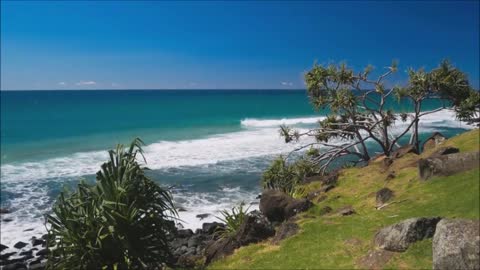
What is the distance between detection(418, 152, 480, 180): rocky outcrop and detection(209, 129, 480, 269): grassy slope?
319 millimetres

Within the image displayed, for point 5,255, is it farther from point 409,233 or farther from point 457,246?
point 457,246

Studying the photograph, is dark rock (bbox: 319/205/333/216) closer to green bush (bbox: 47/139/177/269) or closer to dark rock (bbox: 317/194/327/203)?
dark rock (bbox: 317/194/327/203)

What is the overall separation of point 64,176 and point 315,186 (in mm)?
19236

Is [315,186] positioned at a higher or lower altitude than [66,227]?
lower

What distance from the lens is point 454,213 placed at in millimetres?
12195

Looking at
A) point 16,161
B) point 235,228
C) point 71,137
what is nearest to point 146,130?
point 71,137

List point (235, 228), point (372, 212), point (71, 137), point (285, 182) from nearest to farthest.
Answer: point (372, 212)
point (235, 228)
point (285, 182)
point (71, 137)

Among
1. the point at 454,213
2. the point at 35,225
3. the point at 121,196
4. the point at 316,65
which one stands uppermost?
the point at 316,65

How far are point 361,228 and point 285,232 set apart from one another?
2.54 meters

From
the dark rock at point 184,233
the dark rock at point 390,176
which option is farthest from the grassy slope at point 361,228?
the dark rock at point 184,233

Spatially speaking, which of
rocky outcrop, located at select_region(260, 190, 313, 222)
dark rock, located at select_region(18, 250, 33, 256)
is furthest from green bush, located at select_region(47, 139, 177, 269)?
dark rock, located at select_region(18, 250, 33, 256)

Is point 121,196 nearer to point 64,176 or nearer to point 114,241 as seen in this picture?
point 114,241

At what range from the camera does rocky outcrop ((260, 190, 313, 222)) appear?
709 inches

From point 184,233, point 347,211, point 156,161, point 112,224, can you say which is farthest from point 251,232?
point 156,161
